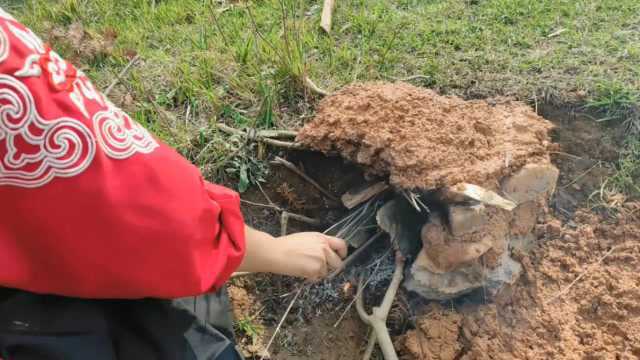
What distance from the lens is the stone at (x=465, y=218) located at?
5.73ft

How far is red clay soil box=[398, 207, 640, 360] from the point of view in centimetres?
177

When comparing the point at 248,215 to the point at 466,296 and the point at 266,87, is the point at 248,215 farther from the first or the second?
the point at 466,296

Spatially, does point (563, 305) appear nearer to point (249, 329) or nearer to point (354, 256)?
point (354, 256)

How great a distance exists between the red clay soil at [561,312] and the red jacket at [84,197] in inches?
39.1

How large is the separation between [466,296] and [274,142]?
908 millimetres

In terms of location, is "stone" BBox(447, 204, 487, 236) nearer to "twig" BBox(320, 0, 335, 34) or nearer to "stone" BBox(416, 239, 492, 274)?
"stone" BBox(416, 239, 492, 274)

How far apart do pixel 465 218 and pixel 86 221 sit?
115 centimetres

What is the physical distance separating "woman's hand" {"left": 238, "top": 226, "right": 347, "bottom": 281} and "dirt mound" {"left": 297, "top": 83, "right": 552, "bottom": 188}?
0.38 metres

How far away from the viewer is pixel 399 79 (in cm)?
244

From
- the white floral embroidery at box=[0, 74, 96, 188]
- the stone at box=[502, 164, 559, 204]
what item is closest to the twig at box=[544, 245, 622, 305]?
the stone at box=[502, 164, 559, 204]

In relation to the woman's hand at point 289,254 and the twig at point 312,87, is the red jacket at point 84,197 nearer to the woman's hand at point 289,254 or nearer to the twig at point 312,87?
the woman's hand at point 289,254

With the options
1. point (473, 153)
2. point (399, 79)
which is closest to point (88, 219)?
point (473, 153)

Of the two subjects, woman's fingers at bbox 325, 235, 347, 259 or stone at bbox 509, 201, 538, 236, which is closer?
woman's fingers at bbox 325, 235, 347, 259

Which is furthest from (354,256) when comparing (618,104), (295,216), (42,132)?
(42,132)
